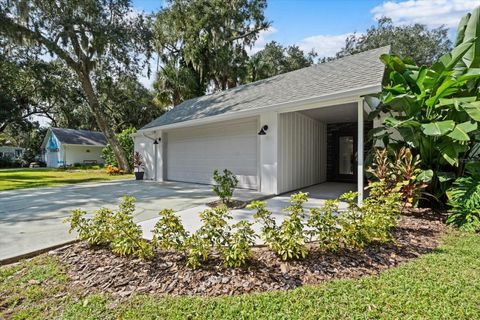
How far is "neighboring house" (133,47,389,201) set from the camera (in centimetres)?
683

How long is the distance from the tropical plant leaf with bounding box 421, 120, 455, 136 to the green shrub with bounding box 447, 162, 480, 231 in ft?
2.92

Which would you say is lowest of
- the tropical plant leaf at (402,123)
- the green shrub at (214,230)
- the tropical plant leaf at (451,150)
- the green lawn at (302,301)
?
the green lawn at (302,301)

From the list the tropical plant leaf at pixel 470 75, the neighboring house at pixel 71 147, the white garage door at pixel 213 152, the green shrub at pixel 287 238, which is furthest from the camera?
the neighboring house at pixel 71 147

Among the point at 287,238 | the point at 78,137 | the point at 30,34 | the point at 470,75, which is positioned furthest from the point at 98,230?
the point at 78,137

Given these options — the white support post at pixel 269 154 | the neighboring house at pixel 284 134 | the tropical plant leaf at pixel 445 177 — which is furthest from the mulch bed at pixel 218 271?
the white support post at pixel 269 154

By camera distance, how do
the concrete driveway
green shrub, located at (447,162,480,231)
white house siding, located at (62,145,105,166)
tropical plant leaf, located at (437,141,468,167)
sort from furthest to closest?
white house siding, located at (62,145,105,166) → tropical plant leaf, located at (437,141,468,167) → green shrub, located at (447,162,480,231) → the concrete driveway

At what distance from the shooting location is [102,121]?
1686 centimetres

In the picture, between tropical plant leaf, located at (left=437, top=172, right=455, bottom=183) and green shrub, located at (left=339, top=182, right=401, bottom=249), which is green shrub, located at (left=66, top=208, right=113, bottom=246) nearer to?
green shrub, located at (left=339, top=182, right=401, bottom=249)

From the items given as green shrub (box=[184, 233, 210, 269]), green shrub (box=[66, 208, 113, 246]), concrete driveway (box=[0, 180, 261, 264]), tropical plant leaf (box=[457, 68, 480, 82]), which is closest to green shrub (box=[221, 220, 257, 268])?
green shrub (box=[184, 233, 210, 269])

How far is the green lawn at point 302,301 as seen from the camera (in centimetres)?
227

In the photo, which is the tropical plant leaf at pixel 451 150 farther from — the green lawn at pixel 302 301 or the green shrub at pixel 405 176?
the green lawn at pixel 302 301

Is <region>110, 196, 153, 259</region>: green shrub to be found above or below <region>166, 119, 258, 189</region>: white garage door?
below

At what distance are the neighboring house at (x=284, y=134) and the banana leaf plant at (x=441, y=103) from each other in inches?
23.3

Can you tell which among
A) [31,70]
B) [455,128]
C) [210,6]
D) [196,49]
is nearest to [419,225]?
[455,128]
